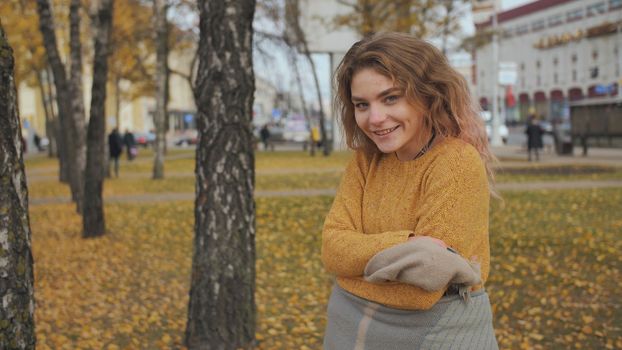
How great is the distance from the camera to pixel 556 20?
73312mm

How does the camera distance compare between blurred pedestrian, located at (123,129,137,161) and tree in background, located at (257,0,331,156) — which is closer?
tree in background, located at (257,0,331,156)

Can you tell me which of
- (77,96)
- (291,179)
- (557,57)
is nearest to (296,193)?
(291,179)

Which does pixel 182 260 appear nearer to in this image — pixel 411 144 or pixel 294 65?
pixel 411 144

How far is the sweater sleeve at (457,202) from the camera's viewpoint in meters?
1.95

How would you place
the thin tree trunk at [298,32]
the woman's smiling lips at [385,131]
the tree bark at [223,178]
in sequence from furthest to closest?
the thin tree trunk at [298,32] → the tree bark at [223,178] → the woman's smiling lips at [385,131]

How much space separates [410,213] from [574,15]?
73828mm

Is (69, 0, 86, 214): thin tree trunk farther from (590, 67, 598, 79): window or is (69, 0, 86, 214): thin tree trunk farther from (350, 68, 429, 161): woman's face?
(590, 67, 598, 79): window

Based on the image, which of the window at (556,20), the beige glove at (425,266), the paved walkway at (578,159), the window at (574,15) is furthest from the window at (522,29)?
Answer: the beige glove at (425,266)

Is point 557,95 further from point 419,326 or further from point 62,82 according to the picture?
point 419,326

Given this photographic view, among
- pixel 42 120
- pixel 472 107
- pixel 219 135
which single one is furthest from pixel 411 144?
pixel 42 120

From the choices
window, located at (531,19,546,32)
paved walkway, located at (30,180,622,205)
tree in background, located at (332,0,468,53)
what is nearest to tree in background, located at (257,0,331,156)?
tree in background, located at (332,0,468,53)

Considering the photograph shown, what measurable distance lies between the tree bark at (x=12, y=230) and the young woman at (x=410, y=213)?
127 centimetres

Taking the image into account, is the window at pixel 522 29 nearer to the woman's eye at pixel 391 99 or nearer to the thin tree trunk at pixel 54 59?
the thin tree trunk at pixel 54 59

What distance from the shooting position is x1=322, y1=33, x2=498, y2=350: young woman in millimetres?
1949
